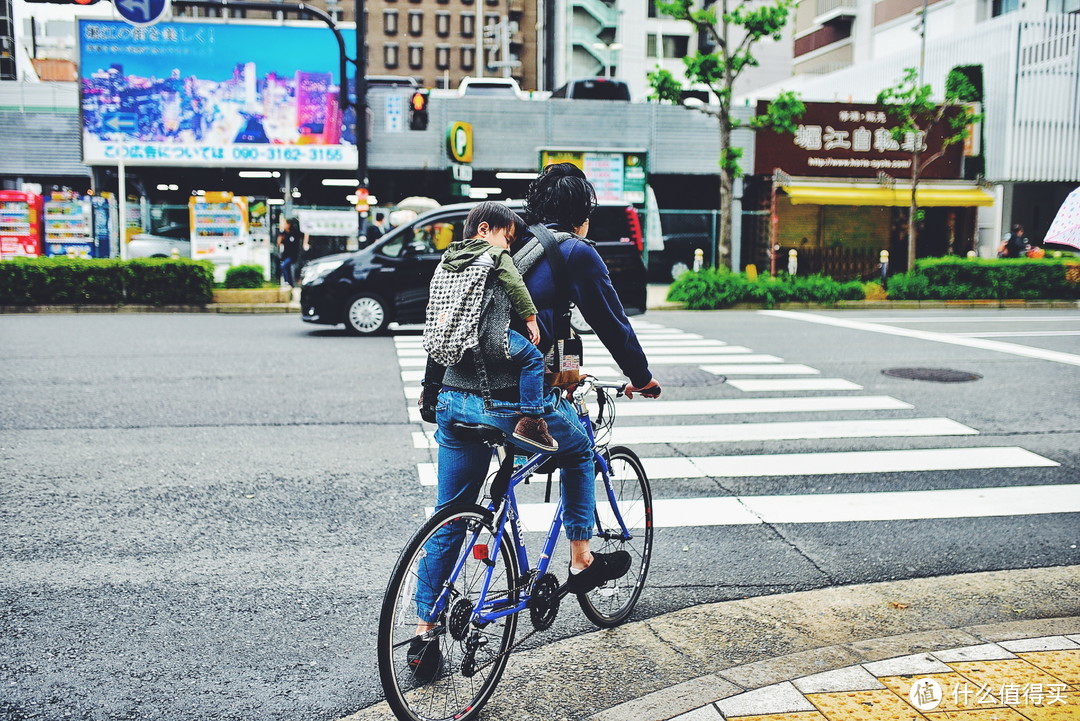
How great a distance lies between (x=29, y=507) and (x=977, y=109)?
1193 inches

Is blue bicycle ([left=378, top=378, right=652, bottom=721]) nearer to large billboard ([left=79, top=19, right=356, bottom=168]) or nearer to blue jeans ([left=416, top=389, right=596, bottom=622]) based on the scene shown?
blue jeans ([left=416, top=389, right=596, bottom=622])

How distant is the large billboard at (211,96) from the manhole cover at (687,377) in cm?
1762

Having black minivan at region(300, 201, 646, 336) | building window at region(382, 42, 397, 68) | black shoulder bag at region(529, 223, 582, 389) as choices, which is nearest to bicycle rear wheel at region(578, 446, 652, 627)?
black shoulder bag at region(529, 223, 582, 389)

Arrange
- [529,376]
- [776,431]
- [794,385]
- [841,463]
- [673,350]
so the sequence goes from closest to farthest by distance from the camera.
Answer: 1. [529,376]
2. [841,463]
3. [776,431]
4. [794,385]
5. [673,350]

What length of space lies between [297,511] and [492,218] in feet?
9.72

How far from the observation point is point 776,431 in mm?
8016

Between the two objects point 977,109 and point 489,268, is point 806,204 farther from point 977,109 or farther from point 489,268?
point 489,268

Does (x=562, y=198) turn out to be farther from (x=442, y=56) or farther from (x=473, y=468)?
(x=442, y=56)

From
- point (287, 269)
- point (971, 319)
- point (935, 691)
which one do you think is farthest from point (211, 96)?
point (935, 691)

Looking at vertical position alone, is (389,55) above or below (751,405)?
above

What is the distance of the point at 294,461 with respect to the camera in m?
6.83

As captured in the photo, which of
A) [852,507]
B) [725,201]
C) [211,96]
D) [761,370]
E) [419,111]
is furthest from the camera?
[211,96]

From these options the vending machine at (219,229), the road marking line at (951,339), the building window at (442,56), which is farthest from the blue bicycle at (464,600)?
the building window at (442,56)

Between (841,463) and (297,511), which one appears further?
(841,463)
